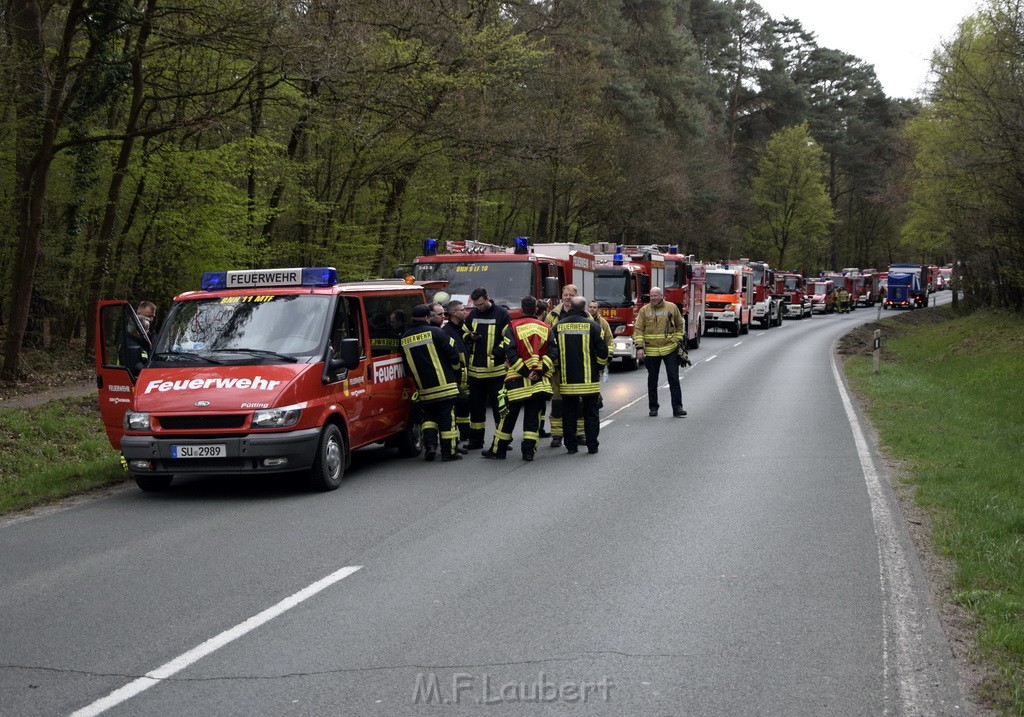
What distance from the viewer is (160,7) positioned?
55.6 feet

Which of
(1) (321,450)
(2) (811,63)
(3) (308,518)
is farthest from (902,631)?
(2) (811,63)

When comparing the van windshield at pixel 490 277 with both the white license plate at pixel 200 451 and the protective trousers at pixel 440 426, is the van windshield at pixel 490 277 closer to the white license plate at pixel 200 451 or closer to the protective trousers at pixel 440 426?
the protective trousers at pixel 440 426

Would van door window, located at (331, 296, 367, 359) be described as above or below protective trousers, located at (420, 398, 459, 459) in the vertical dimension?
above

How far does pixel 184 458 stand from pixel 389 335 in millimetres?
3278

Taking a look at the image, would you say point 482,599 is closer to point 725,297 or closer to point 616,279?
point 616,279

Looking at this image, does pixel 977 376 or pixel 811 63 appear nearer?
pixel 977 376

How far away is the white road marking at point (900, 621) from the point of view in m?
5.13

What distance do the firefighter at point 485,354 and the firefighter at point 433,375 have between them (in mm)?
539

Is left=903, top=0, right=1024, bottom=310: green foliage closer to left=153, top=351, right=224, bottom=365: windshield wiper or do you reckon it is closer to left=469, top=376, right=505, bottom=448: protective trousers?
left=469, top=376, right=505, bottom=448: protective trousers

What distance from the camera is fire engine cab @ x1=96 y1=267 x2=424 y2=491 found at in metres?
9.98

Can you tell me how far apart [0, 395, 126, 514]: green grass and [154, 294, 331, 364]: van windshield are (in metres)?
1.69

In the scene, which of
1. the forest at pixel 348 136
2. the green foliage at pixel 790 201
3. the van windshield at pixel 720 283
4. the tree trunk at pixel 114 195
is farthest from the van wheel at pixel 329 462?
the green foliage at pixel 790 201

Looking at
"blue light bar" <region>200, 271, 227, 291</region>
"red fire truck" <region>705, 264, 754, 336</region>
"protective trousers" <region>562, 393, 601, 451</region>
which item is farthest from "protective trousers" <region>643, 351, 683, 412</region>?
"red fire truck" <region>705, 264, 754, 336</region>

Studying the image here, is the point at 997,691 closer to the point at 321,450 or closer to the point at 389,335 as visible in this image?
the point at 321,450
